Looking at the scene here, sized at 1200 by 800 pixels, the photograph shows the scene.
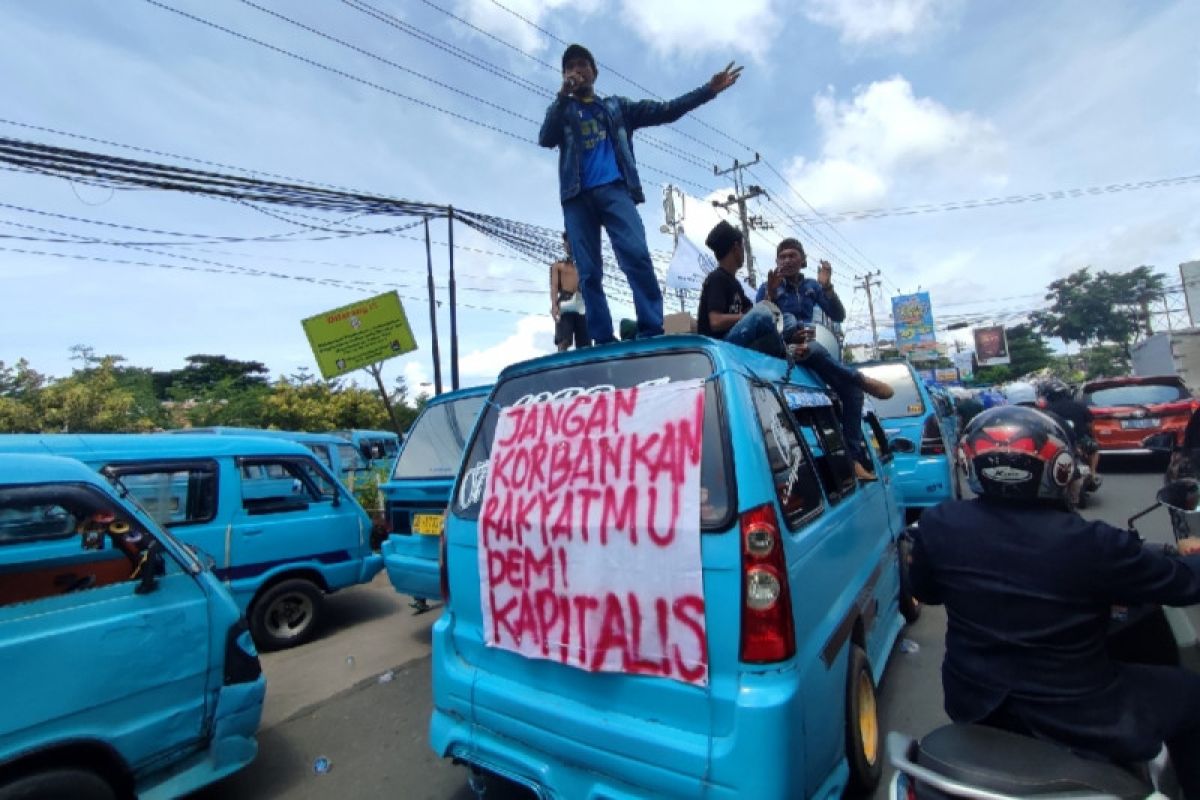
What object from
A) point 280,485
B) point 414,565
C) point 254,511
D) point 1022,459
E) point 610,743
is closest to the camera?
point 1022,459

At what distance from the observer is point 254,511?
5305 millimetres

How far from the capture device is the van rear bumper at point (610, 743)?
1704 mm

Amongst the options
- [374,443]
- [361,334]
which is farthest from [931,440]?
[374,443]

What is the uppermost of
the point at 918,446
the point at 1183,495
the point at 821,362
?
the point at 821,362

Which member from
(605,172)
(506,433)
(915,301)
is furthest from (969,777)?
(915,301)

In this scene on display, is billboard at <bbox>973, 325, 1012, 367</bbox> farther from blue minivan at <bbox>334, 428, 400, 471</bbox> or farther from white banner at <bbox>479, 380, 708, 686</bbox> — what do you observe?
white banner at <bbox>479, 380, 708, 686</bbox>

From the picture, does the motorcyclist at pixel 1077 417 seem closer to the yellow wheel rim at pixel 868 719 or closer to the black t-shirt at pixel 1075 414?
the black t-shirt at pixel 1075 414

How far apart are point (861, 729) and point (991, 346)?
179ft

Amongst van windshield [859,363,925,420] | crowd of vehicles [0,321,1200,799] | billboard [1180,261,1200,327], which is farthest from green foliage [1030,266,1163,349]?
crowd of vehicles [0,321,1200,799]

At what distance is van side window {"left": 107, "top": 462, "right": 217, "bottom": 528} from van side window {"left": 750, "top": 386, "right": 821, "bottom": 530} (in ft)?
15.9

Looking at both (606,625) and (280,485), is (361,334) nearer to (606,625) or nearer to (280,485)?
(280,485)

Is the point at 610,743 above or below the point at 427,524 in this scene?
below

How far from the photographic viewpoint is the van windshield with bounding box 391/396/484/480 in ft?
16.5

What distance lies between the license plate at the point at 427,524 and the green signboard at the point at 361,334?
990 cm
